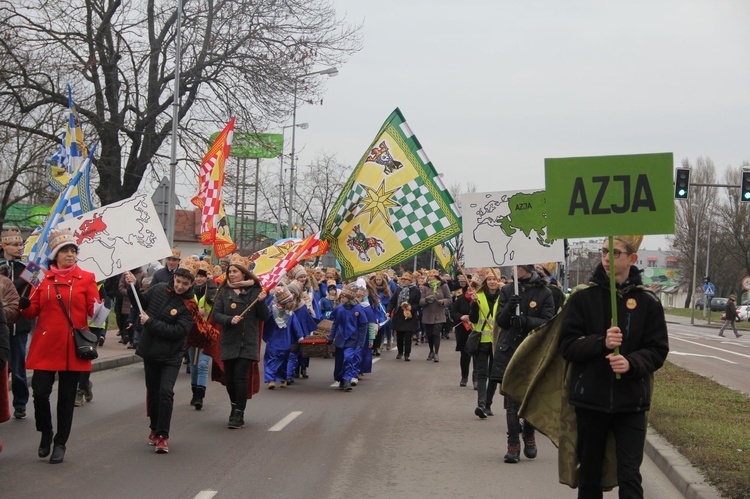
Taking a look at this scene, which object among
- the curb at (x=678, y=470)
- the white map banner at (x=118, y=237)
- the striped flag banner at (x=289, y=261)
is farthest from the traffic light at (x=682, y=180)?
the white map banner at (x=118, y=237)

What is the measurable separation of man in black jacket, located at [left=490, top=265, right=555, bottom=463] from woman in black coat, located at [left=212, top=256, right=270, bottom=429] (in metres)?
2.80

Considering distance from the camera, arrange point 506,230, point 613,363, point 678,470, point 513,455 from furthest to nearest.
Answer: point 506,230
point 513,455
point 678,470
point 613,363

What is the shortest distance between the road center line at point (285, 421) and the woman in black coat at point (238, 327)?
37 cm

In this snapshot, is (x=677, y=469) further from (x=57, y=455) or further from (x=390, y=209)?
(x=390, y=209)

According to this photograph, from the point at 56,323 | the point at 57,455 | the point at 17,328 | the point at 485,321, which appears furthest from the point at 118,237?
the point at 485,321

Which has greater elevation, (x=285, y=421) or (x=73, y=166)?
(x=73, y=166)

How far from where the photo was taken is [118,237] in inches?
374

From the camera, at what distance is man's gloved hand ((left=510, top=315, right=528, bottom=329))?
887cm

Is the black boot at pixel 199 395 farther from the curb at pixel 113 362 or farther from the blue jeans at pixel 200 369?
the curb at pixel 113 362

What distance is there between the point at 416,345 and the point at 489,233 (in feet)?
57.4

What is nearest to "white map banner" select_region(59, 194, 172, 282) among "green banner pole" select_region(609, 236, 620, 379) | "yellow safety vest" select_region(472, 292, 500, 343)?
"yellow safety vest" select_region(472, 292, 500, 343)

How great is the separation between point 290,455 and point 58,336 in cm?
235

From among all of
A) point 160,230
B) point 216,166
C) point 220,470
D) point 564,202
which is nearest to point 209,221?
point 216,166

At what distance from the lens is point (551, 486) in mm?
7762
